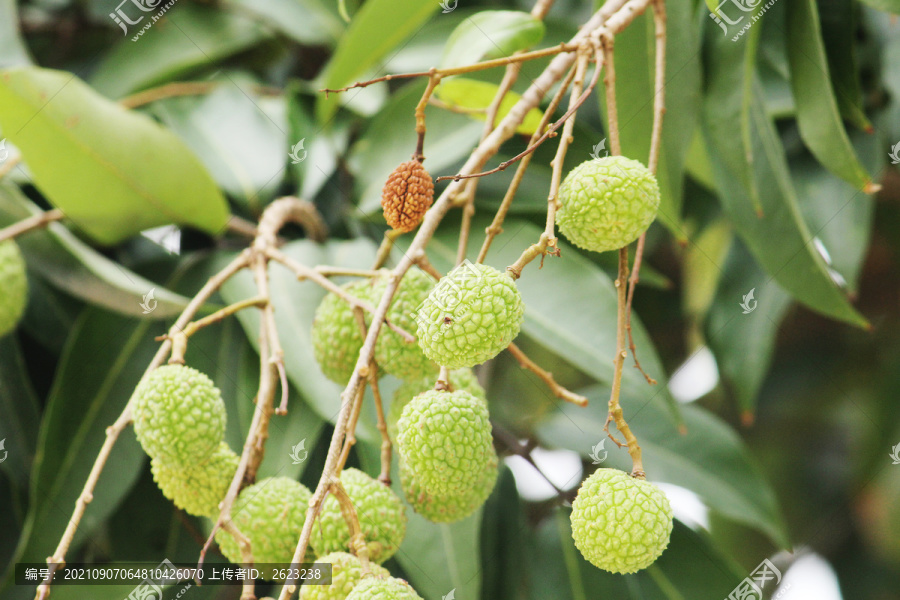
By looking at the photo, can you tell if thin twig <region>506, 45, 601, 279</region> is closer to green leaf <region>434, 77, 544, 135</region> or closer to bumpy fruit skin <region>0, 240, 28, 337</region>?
green leaf <region>434, 77, 544, 135</region>

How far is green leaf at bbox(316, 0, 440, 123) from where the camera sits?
33.3 inches

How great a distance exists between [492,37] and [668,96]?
0.21 metres

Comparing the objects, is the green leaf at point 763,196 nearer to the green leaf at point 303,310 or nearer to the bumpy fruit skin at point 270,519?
the green leaf at point 303,310

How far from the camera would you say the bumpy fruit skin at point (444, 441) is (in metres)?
0.50

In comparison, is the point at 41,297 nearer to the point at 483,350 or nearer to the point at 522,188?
the point at 522,188

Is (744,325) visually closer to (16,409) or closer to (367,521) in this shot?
(367,521)

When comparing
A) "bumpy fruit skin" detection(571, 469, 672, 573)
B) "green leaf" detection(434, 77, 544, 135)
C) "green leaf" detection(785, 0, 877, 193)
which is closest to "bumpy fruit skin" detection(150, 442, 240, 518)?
"bumpy fruit skin" detection(571, 469, 672, 573)

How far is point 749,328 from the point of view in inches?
41.5

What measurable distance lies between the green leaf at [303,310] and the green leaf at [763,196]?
1.42 ft

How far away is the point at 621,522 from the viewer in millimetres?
469

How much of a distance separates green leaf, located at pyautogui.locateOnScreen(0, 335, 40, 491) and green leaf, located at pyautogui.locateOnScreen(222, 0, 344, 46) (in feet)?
2.15

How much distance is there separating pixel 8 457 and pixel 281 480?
0.59 meters

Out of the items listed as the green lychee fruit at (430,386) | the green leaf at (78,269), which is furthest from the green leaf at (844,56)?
the green leaf at (78,269)

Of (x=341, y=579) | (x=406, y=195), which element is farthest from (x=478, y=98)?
(x=341, y=579)
